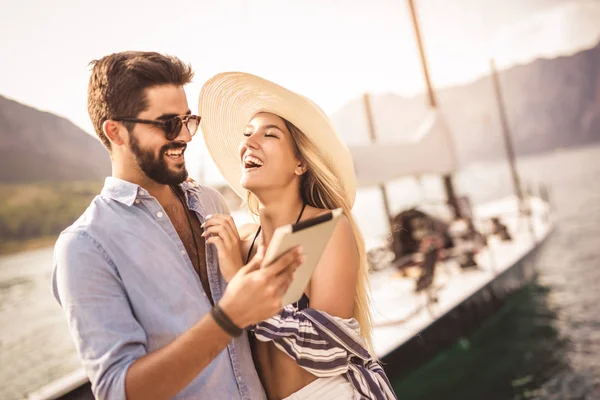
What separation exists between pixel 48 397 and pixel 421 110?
17697 cm

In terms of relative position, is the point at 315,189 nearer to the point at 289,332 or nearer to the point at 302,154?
the point at 302,154

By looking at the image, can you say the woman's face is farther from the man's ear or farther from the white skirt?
the white skirt

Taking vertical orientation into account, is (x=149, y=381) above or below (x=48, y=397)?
above

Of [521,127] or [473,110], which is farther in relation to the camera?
[473,110]

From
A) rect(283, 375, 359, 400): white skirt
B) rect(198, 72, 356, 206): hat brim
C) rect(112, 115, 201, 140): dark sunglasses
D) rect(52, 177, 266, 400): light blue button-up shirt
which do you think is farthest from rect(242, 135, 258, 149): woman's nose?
rect(283, 375, 359, 400): white skirt

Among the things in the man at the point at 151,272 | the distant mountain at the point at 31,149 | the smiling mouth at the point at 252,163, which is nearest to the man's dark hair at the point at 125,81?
the man at the point at 151,272

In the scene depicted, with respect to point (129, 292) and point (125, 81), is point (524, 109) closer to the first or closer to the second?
point (125, 81)

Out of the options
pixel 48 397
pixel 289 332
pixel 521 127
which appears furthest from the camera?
pixel 521 127

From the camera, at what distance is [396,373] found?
6348mm

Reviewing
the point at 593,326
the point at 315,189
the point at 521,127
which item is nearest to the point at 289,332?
the point at 315,189

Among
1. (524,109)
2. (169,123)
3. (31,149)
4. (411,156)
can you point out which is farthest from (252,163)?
(524,109)

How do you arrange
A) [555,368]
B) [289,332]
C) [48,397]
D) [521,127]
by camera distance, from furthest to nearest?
[521,127], [555,368], [48,397], [289,332]

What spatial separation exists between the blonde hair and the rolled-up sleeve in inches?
43.4

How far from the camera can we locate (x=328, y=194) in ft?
6.95
